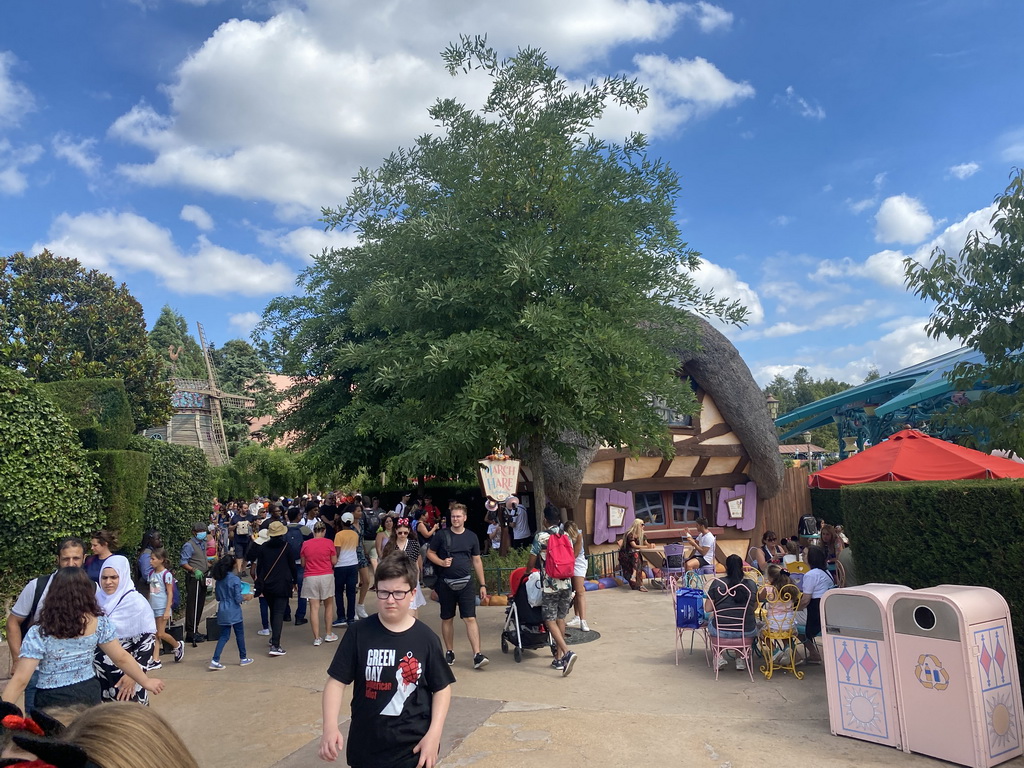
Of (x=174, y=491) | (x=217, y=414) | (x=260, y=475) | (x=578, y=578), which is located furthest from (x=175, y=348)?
(x=578, y=578)

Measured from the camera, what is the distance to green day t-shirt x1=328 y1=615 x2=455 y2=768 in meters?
3.12

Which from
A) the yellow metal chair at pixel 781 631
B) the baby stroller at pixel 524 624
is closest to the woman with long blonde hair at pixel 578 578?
the baby stroller at pixel 524 624

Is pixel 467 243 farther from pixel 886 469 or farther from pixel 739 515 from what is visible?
Answer: pixel 739 515

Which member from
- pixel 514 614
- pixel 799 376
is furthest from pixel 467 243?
pixel 799 376

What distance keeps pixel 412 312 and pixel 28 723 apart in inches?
315

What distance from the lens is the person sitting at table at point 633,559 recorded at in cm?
1305

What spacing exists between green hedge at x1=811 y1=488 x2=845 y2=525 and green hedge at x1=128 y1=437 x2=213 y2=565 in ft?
46.7

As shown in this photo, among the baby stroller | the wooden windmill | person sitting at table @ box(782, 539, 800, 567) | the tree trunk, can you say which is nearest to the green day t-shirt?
the baby stroller

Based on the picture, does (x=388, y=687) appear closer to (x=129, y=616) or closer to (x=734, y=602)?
(x=129, y=616)

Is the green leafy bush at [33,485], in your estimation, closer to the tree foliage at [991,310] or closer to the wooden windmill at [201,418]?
the tree foliage at [991,310]

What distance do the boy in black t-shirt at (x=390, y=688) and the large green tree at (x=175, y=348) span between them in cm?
4682

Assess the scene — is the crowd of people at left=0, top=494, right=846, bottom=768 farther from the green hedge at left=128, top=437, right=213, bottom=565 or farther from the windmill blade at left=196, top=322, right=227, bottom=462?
the windmill blade at left=196, top=322, right=227, bottom=462

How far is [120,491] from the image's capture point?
30.1ft

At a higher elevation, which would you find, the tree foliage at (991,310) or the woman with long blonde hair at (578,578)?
the tree foliage at (991,310)
